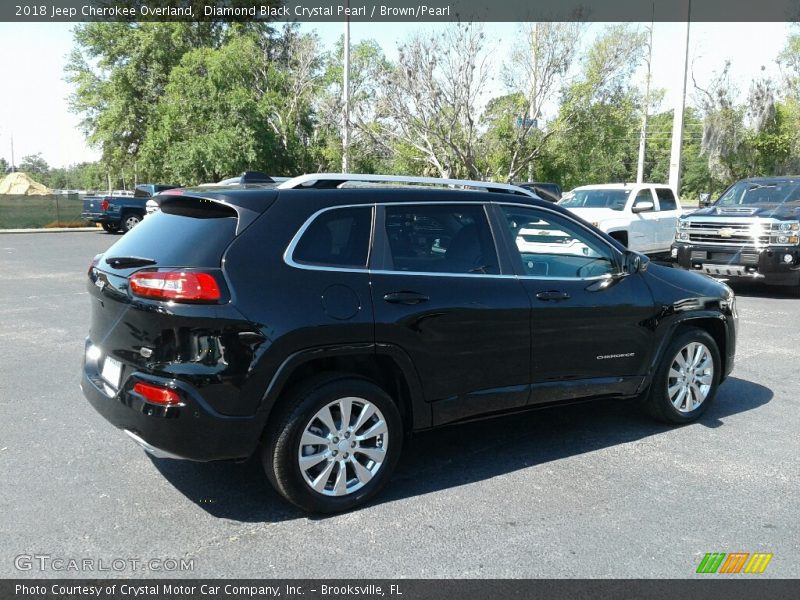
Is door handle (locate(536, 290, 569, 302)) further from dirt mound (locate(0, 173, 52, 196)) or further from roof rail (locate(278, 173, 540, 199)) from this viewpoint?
dirt mound (locate(0, 173, 52, 196))

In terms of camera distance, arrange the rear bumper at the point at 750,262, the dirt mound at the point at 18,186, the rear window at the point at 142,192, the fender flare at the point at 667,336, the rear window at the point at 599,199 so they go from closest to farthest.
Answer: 1. the fender flare at the point at 667,336
2. the rear bumper at the point at 750,262
3. the rear window at the point at 599,199
4. the rear window at the point at 142,192
5. the dirt mound at the point at 18,186

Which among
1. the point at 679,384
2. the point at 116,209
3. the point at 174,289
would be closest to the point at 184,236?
the point at 174,289

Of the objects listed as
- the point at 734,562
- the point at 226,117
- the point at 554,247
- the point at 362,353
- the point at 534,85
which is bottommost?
the point at 734,562

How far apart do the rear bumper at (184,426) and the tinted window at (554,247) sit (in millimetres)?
2116

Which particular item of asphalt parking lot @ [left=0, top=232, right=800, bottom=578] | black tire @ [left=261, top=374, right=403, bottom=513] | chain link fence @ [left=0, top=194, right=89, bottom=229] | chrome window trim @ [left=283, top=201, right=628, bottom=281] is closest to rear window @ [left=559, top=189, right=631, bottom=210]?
asphalt parking lot @ [left=0, top=232, right=800, bottom=578]

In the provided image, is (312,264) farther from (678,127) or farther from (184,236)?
(678,127)

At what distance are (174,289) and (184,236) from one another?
40 cm

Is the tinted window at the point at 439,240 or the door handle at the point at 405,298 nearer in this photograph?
the door handle at the point at 405,298

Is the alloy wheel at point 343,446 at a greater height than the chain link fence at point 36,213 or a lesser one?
lesser

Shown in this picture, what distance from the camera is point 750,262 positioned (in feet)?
38.2

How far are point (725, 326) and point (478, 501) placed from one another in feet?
9.12

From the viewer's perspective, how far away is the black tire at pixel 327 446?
371 centimetres

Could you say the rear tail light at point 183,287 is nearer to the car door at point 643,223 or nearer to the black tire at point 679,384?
the black tire at point 679,384

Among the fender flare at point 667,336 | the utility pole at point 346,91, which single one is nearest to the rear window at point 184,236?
the fender flare at point 667,336
